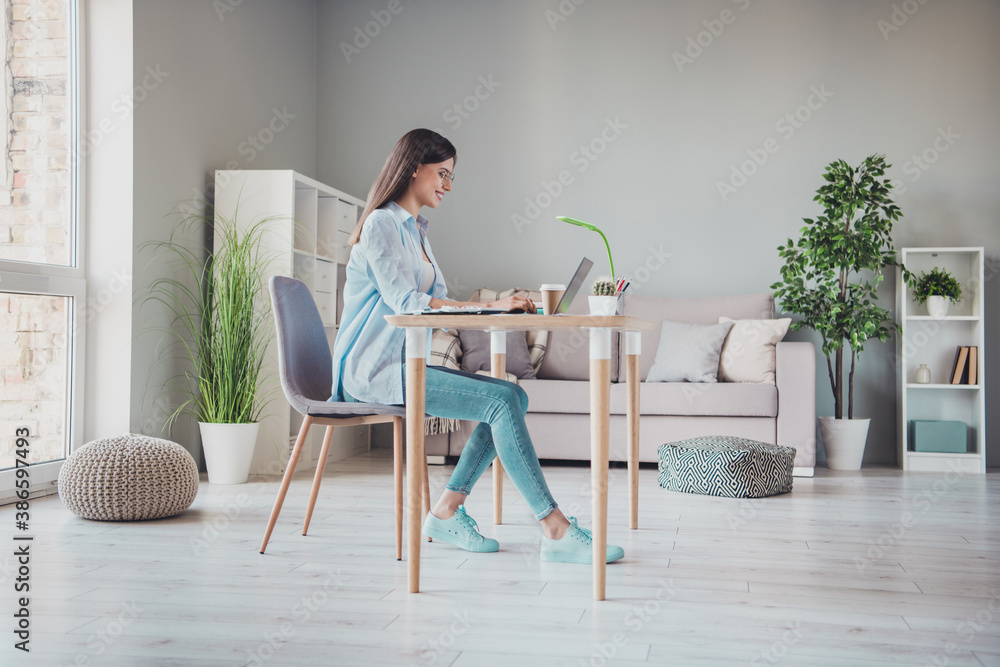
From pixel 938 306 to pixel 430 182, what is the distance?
10.5 ft

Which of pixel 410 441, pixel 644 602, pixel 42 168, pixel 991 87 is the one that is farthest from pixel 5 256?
pixel 991 87

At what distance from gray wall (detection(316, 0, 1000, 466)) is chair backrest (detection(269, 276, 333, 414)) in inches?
106

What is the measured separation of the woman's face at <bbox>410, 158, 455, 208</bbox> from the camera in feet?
7.51

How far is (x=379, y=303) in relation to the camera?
223 centimetres

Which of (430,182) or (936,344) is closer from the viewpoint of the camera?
(430,182)

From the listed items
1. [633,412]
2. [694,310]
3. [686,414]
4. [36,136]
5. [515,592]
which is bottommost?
[515,592]

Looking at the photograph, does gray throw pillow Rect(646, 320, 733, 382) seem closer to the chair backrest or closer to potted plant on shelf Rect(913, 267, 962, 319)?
potted plant on shelf Rect(913, 267, 962, 319)

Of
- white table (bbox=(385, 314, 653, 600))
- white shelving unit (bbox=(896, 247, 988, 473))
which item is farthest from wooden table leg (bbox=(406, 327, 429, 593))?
white shelving unit (bbox=(896, 247, 988, 473))

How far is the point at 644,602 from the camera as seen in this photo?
187 cm

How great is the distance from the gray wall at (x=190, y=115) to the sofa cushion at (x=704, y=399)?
204 centimetres

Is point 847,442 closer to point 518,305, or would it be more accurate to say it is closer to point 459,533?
point 459,533

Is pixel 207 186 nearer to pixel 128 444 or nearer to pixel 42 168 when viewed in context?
pixel 42 168

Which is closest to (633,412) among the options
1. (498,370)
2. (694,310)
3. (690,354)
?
(498,370)

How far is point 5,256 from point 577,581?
2361mm
